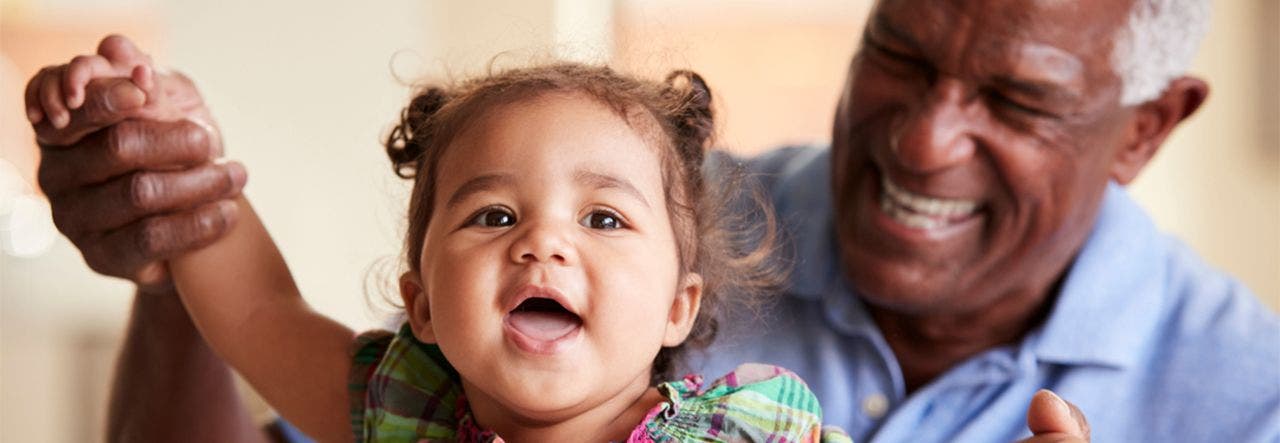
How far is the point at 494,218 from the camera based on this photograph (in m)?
1.29

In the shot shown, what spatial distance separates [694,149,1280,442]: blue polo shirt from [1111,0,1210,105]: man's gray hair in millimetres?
196

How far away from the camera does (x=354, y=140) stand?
14.2ft

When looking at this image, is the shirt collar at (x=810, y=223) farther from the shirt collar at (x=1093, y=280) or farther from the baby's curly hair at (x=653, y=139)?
the baby's curly hair at (x=653, y=139)

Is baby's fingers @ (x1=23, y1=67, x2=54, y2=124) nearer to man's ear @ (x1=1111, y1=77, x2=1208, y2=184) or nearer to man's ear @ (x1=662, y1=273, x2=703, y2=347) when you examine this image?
man's ear @ (x1=662, y1=273, x2=703, y2=347)

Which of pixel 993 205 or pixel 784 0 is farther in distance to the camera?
pixel 784 0

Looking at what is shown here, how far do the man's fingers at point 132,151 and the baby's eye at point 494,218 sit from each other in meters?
0.40

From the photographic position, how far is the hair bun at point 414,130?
1459 mm

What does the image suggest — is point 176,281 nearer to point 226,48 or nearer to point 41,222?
point 226,48

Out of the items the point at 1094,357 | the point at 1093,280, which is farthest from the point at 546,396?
the point at 1093,280

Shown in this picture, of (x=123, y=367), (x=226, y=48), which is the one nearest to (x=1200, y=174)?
(x=226, y=48)

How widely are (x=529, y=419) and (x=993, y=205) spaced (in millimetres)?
982

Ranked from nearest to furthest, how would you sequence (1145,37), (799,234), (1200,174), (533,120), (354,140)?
(533,120), (1145,37), (799,234), (354,140), (1200,174)

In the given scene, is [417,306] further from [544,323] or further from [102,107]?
[102,107]

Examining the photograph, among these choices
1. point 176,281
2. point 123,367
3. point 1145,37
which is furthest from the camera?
point 1145,37
